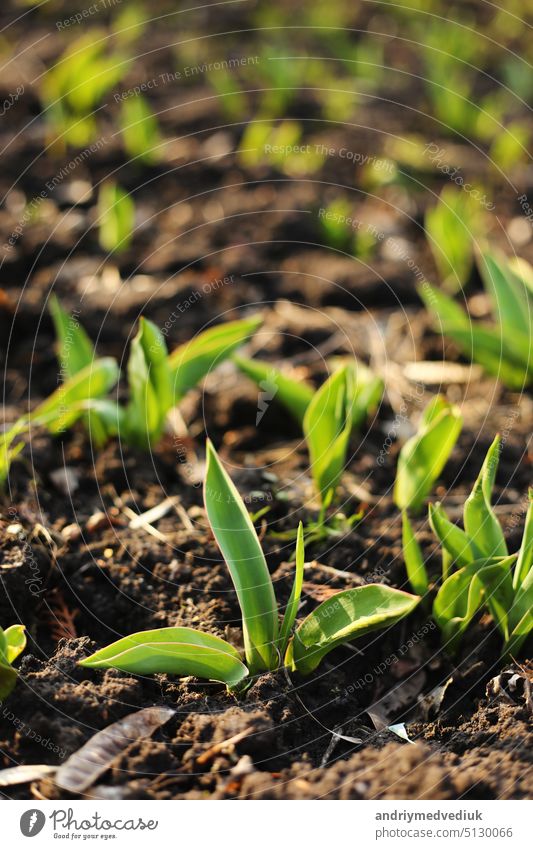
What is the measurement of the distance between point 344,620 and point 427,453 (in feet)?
1.82

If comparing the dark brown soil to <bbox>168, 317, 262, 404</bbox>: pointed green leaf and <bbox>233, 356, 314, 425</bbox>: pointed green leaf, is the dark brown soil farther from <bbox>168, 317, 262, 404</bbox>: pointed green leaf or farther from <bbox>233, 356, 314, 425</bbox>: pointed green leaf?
<bbox>168, 317, 262, 404</bbox>: pointed green leaf

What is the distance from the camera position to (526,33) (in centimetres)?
498

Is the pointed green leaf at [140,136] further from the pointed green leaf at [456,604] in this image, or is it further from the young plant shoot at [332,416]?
the pointed green leaf at [456,604]

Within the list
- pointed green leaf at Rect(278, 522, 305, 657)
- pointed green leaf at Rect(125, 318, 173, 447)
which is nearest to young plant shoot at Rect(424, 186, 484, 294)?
pointed green leaf at Rect(125, 318, 173, 447)

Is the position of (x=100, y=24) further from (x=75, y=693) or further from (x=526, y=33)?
(x=75, y=693)

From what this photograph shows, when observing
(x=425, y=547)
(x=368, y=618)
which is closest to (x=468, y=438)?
(x=425, y=547)

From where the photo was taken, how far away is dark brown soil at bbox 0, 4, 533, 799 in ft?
4.86

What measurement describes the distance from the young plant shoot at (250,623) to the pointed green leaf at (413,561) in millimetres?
194

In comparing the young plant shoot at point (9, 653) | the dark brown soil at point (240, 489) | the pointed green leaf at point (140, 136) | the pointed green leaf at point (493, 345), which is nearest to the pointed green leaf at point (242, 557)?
the dark brown soil at point (240, 489)

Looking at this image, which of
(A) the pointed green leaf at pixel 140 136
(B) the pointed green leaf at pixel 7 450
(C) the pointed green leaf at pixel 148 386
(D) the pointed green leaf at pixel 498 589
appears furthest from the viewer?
(A) the pointed green leaf at pixel 140 136

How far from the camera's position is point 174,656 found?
1.49m

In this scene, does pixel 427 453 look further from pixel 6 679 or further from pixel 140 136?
pixel 140 136

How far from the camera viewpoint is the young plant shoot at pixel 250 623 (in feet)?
4.91
